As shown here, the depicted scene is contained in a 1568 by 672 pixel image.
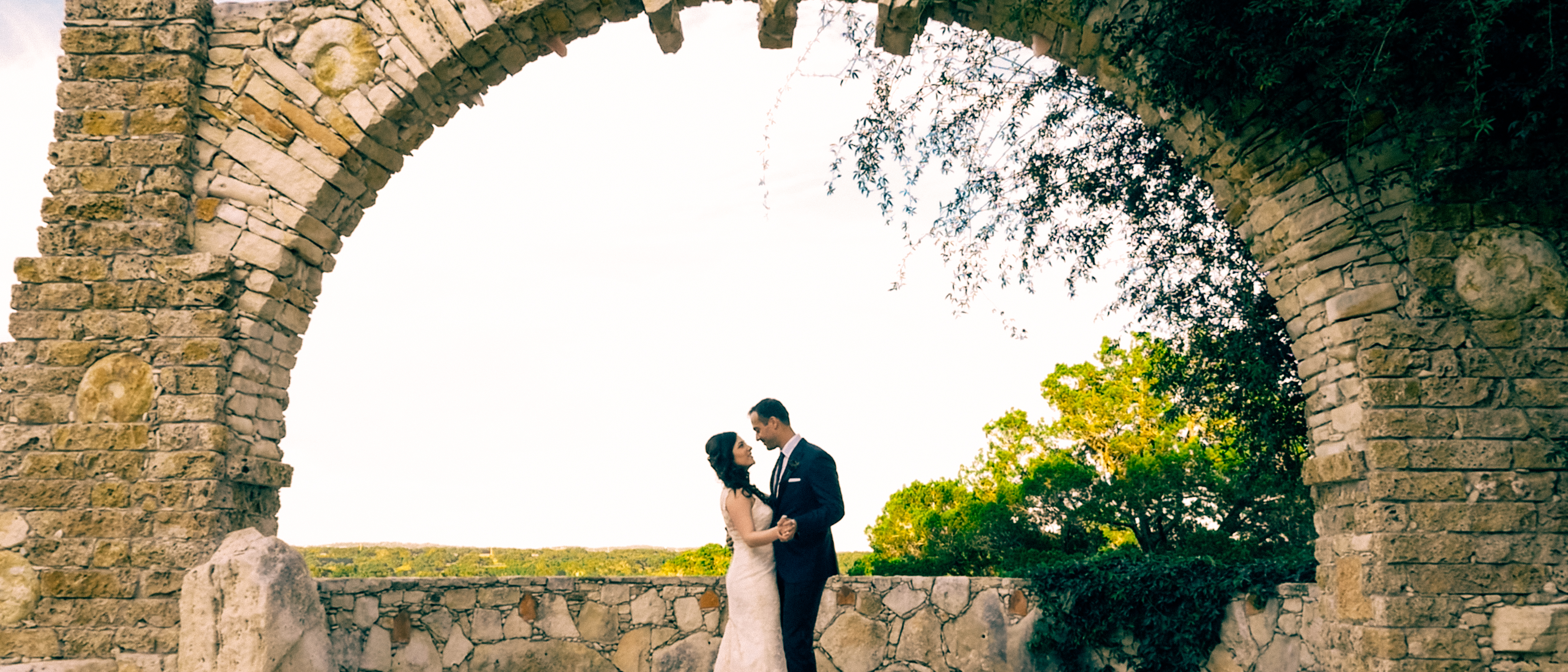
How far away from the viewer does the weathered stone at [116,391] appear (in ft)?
16.3

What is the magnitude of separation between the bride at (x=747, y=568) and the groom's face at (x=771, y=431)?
0.18 m

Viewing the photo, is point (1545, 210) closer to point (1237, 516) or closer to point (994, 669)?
point (994, 669)

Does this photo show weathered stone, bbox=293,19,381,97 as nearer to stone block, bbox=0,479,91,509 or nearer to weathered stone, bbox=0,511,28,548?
stone block, bbox=0,479,91,509

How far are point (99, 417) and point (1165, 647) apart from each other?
241 inches

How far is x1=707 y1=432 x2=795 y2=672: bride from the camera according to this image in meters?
4.11

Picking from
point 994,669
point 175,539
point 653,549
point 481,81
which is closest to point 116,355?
point 175,539

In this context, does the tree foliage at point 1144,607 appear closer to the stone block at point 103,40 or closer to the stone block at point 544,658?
the stone block at point 544,658

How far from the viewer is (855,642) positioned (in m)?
6.18

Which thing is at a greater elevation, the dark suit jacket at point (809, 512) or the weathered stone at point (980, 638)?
the dark suit jacket at point (809, 512)

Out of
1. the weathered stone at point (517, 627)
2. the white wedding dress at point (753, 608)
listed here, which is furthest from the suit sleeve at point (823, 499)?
the weathered stone at point (517, 627)

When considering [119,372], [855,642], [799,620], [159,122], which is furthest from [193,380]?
[855,642]

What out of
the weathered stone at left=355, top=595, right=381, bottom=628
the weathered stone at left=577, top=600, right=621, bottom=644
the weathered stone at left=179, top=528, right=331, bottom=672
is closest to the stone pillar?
the weathered stone at left=179, top=528, right=331, bottom=672

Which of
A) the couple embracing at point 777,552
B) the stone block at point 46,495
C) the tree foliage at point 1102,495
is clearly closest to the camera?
the couple embracing at point 777,552

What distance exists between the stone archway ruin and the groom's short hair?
2203mm
